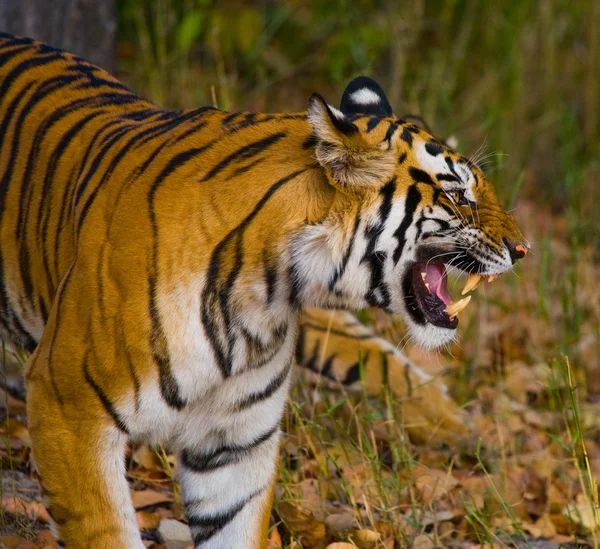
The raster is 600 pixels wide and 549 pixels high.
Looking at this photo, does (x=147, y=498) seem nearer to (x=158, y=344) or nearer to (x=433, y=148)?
(x=158, y=344)

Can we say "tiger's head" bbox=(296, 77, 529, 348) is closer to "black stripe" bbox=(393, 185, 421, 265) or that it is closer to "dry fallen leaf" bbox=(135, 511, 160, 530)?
"black stripe" bbox=(393, 185, 421, 265)

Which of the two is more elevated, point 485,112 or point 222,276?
point 485,112

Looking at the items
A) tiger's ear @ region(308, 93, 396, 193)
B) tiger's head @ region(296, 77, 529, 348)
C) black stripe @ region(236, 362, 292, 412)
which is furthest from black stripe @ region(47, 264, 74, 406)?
tiger's ear @ region(308, 93, 396, 193)

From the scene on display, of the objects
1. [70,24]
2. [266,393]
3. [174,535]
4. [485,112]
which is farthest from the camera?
[485,112]

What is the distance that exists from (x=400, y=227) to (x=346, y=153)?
0.24m

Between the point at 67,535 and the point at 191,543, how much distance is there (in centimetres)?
72

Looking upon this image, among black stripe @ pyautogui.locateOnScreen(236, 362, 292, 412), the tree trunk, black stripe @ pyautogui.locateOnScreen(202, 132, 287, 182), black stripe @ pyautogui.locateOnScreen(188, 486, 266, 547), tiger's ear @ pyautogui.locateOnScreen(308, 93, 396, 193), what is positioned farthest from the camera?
the tree trunk

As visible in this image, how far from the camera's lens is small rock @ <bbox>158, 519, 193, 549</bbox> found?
299 centimetres

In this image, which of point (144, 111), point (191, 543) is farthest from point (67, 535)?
point (144, 111)

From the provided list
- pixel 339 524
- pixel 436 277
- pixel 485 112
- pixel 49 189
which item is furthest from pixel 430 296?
pixel 485 112

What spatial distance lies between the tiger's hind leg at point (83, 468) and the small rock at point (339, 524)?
0.87 metres

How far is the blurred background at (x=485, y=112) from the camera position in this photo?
3.72 meters

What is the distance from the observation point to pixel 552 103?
22.5 ft

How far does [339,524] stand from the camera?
308 centimetres
